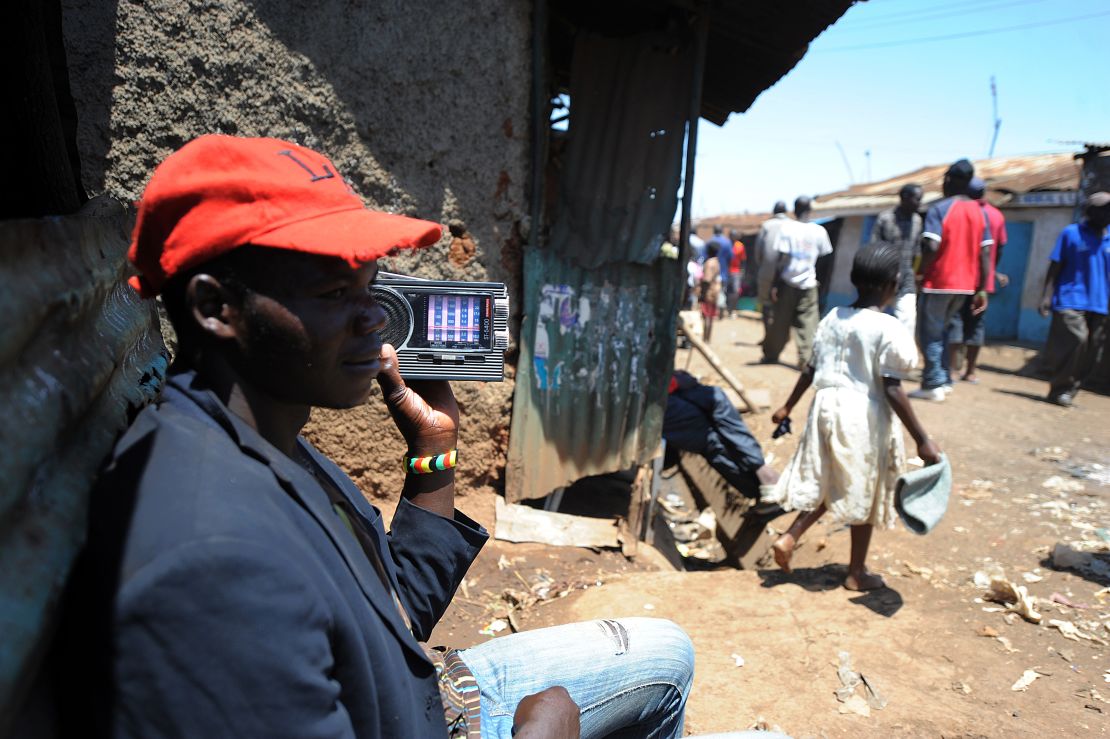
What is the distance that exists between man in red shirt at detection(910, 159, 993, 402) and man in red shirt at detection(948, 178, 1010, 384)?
0.09 m

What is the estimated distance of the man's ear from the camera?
101 cm

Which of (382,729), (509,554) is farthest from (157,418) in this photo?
(509,554)

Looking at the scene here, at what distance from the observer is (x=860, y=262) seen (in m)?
3.75

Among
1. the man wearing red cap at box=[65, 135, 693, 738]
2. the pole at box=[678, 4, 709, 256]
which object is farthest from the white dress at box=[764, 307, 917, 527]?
the man wearing red cap at box=[65, 135, 693, 738]

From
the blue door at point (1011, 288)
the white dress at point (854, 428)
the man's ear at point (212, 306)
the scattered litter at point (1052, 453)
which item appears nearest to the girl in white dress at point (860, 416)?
the white dress at point (854, 428)

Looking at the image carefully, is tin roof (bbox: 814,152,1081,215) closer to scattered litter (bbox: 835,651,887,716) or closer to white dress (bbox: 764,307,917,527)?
white dress (bbox: 764,307,917,527)

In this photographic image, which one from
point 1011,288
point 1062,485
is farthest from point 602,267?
point 1011,288

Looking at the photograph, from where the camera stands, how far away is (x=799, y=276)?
337 inches

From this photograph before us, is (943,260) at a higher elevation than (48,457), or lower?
higher

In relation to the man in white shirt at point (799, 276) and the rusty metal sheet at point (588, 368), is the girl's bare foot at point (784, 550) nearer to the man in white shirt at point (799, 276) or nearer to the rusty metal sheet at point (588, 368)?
the rusty metal sheet at point (588, 368)

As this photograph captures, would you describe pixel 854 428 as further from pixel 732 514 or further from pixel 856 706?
pixel 732 514

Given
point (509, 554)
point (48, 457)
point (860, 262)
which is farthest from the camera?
point (509, 554)

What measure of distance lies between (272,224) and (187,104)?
278 centimetres

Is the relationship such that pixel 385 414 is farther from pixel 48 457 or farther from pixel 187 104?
pixel 48 457
